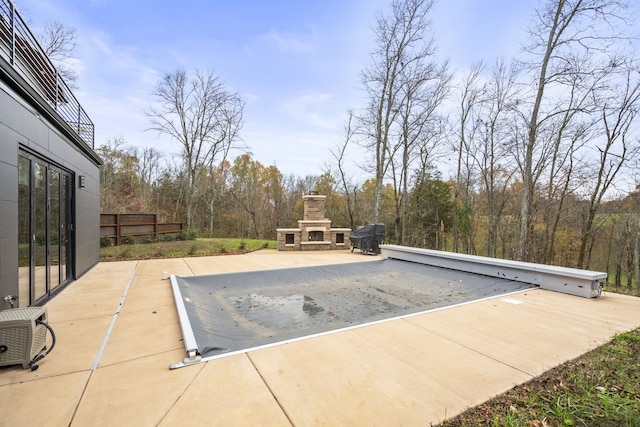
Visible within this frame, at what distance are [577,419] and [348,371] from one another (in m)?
1.38

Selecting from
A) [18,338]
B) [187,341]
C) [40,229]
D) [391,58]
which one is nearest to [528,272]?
[187,341]

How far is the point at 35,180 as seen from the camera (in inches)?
141

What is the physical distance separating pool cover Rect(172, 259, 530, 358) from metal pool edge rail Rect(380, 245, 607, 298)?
192mm

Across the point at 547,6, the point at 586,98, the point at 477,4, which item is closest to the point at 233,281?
the point at 477,4

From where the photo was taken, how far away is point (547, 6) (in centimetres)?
749

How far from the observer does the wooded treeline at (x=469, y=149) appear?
7.95 m

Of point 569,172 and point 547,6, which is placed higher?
point 547,6

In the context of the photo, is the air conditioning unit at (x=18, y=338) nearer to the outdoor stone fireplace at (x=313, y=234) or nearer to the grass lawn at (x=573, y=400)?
the grass lawn at (x=573, y=400)

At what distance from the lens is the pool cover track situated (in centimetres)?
286

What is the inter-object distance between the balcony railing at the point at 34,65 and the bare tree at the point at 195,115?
8.16 m

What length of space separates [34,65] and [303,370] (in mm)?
6701

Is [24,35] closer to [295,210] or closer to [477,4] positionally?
[477,4]

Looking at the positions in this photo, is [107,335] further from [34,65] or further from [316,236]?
[316,236]

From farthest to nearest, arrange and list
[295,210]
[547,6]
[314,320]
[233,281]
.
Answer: [295,210]
[547,6]
[233,281]
[314,320]
